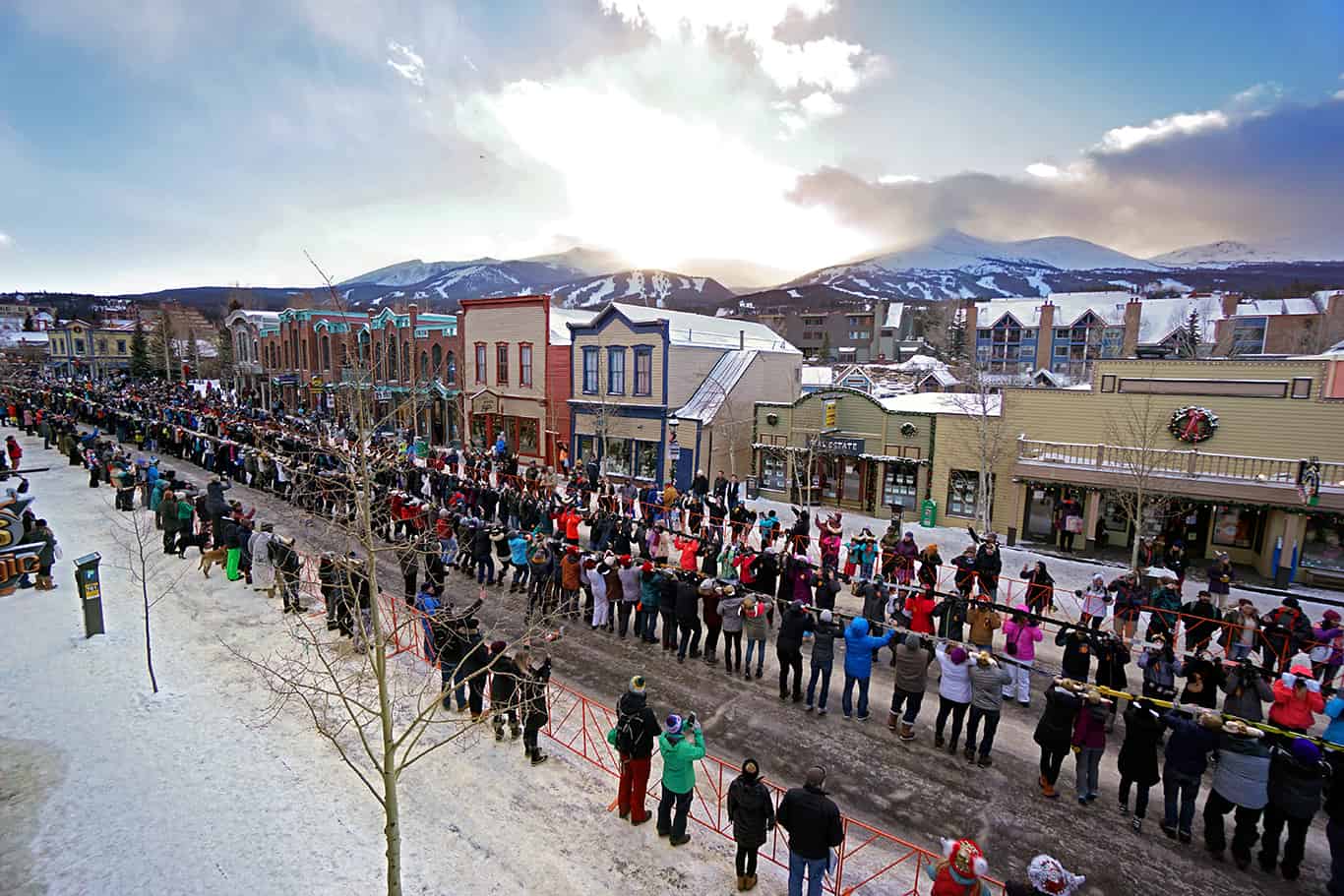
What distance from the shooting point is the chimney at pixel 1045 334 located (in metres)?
73.6

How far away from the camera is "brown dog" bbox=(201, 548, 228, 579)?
16250 millimetres

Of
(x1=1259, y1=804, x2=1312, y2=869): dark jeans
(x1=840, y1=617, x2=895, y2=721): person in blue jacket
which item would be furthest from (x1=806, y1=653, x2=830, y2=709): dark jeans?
(x1=1259, y1=804, x2=1312, y2=869): dark jeans

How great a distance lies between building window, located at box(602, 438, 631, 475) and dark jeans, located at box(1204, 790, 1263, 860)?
23.9 m

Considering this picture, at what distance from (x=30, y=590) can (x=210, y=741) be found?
981 cm

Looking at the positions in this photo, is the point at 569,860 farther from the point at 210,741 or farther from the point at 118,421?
the point at 118,421

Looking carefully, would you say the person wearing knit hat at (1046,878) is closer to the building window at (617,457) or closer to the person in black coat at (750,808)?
the person in black coat at (750,808)

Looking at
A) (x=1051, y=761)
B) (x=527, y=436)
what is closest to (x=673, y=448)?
(x=527, y=436)

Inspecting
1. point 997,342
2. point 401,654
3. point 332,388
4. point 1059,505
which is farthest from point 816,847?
point 997,342

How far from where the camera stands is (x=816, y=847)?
6.26 meters

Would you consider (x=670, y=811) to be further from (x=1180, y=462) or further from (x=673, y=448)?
(x=673, y=448)

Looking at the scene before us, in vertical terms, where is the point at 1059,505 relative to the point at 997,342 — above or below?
below

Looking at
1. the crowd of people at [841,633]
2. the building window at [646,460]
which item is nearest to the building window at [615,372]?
the building window at [646,460]

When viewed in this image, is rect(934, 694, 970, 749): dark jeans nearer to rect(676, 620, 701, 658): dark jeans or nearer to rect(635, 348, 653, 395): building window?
rect(676, 620, 701, 658): dark jeans

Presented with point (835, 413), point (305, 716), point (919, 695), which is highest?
point (835, 413)
